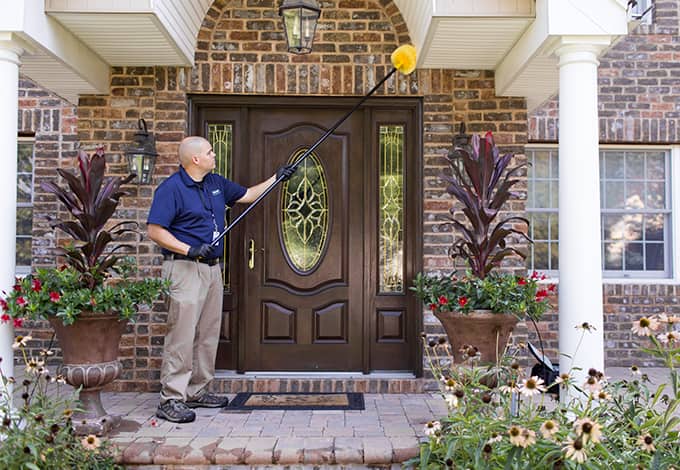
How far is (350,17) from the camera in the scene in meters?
5.04

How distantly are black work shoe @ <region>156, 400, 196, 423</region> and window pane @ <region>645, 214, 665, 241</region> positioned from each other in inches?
188

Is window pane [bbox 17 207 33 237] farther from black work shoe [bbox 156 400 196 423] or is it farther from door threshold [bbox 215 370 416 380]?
black work shoe [bbox 156 400 196 423]

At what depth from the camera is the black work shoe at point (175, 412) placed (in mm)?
3914

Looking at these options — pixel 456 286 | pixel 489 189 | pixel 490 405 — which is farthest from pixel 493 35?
pixel 490 405

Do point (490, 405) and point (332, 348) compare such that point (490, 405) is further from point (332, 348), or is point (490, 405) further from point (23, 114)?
point (23, 114)

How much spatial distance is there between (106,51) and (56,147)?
1407 mm

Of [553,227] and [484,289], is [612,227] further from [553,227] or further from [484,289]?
[484,289]

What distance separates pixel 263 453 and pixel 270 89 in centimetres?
278

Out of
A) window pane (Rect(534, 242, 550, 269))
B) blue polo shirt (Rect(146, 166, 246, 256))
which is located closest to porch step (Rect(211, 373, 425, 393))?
blue polo shirt (Rect(146, 166, 246, 256))

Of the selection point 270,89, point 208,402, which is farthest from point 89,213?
point 270,89

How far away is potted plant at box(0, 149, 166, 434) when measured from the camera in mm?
3559

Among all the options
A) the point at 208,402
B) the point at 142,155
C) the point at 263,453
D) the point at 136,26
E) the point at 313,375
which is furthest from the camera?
the point at 313,375

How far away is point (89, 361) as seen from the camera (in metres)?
3.69

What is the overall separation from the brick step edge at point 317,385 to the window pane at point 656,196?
3225 millimetres
